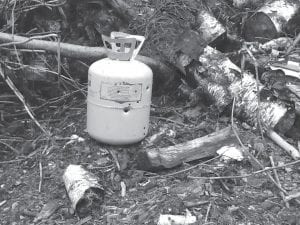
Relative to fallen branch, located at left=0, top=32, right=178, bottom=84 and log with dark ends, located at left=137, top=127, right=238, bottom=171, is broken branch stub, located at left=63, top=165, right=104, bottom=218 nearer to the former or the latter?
log with dark ends, located at left=137, top=127, right=238, bottom=171

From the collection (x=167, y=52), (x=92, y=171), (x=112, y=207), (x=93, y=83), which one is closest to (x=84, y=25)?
(x=167, y=52)

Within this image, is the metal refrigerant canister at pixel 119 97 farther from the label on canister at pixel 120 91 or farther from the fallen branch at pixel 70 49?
the fallen branch at pixel 70 49

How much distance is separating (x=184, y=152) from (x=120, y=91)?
521mm

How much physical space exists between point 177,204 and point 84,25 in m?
2.03

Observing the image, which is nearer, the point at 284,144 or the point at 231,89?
the point at 284,144

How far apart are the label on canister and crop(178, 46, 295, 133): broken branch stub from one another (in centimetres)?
72

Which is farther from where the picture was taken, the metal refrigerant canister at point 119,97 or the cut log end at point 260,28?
the cut log end at point 260,28

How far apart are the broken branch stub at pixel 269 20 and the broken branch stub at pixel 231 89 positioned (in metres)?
0.74

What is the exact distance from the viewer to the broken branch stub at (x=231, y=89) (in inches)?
122

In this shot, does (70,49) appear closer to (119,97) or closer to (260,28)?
(119,97)

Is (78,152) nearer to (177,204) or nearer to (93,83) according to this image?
(93,83)

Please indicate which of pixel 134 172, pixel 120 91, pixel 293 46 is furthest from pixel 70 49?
pixel 293 46

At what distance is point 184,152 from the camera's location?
2.79m

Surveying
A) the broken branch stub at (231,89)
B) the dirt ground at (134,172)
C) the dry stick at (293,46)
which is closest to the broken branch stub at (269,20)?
the dry stick at (293,46)
